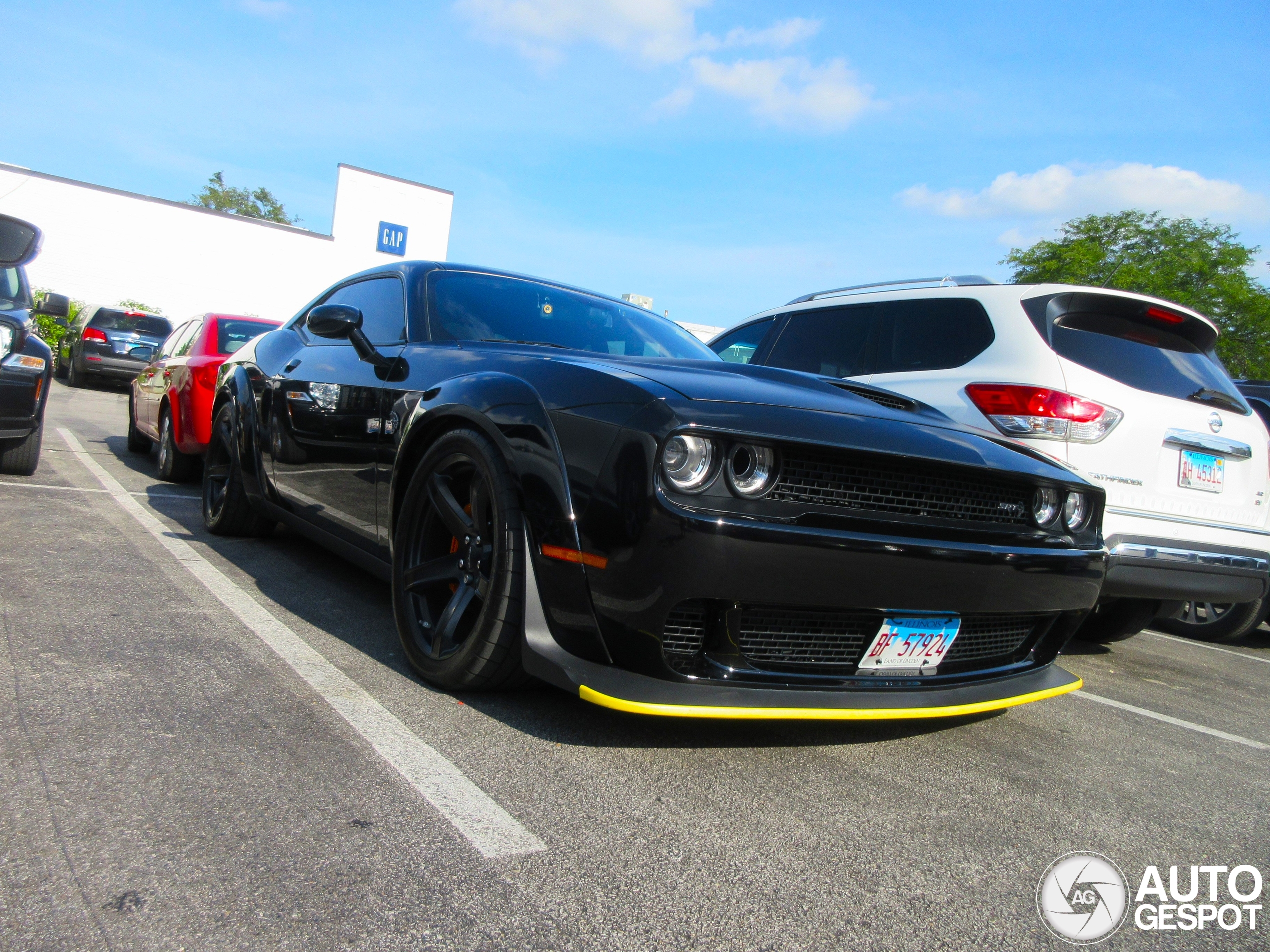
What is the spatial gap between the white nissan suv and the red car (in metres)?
4.14

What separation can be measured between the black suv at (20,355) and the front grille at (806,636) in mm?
5179

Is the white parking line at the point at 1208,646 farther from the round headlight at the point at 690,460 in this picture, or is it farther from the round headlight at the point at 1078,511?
the round headlight at the point at 690,460

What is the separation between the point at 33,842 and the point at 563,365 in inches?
63.1

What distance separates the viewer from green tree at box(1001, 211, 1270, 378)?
28.1m

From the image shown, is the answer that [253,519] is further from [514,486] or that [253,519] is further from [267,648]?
[514,486]

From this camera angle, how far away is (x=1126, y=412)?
12.8 feet

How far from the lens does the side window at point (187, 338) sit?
718cm

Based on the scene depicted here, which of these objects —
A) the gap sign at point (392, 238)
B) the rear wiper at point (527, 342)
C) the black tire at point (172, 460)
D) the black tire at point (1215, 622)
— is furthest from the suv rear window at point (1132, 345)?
the gap sign at point (392, 238)

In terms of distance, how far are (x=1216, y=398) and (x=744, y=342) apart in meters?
2.75

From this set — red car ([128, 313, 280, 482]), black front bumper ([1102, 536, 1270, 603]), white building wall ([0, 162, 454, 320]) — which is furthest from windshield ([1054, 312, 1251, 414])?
white building wall ([0, 162, 454, 320])

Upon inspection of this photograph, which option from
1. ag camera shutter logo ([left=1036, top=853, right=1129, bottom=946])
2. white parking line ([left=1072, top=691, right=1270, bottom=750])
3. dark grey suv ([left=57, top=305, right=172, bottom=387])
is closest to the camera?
ag camera shutter logo ([left=1036, top=853, right=1129, bottom=946])

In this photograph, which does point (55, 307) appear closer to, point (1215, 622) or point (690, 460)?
point (690, 460)

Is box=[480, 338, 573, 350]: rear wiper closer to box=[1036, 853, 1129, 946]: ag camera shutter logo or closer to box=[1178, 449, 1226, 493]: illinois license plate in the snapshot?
box=[1036, 853, 1129, 946]: ag camera shutter logo

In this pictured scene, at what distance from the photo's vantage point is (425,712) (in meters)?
2.56
